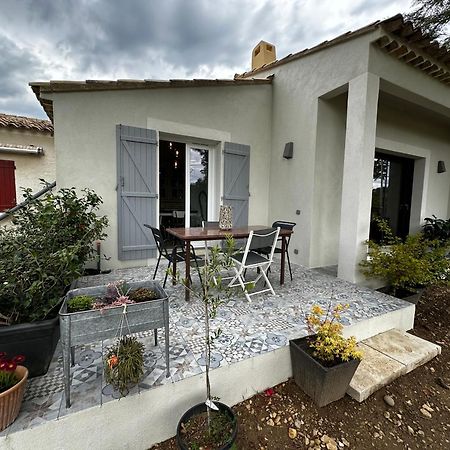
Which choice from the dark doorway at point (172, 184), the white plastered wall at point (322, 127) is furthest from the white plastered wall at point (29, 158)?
the white plastered wall at point (322, 127)

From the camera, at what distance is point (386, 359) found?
2.08m

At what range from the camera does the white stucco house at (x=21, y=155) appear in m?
6.25

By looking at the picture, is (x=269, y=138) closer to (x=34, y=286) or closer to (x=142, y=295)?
(x=142, y=295)

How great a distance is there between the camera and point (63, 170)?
11.1 ft

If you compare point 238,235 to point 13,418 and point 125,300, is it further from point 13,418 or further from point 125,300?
point 13,418

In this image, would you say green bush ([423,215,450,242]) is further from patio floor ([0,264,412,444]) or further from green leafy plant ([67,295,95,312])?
green leafy plant ([67,295,95,312])

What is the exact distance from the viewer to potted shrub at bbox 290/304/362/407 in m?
1.59

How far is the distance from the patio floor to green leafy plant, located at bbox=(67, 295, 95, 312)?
476 millimetres

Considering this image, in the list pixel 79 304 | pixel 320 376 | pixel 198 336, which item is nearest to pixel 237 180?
pixel 198 336

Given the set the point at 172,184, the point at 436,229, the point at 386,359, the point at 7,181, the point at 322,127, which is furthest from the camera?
the point at 7,181

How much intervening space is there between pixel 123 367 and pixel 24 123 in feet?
25.5

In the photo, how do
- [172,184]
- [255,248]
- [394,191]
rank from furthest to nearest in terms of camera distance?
[394,191], [172,184], [255,248]

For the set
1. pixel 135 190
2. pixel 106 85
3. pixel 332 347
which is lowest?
pixel 332 347

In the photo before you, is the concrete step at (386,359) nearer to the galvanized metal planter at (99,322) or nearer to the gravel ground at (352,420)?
the gravel ground at (352,420)
